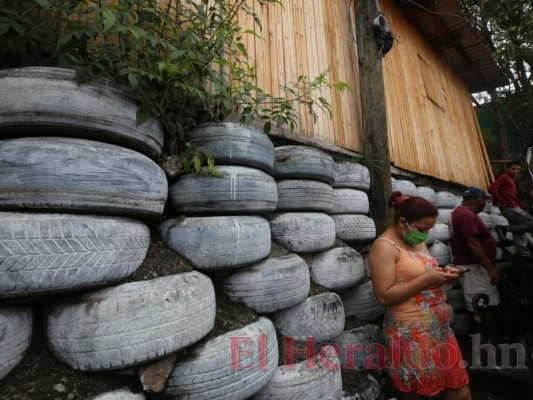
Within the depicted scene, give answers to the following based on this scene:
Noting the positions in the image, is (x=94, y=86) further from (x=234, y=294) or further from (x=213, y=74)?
(x=234, y=294)

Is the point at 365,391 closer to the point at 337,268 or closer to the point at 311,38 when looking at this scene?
the point at 337,268

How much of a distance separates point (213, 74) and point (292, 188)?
93 centimetres

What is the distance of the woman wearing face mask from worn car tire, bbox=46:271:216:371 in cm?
142

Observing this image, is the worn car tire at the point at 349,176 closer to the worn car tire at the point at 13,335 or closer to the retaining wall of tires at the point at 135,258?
the retaining wall of tires at the point at 135,258

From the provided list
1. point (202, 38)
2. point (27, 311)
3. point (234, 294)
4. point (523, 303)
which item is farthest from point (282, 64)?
point (523, 303)

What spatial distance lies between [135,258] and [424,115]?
541 centimetres

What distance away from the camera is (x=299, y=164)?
6.96 feet

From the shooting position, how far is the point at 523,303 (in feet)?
11.5

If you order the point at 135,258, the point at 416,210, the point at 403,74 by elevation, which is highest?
the point at 403,74

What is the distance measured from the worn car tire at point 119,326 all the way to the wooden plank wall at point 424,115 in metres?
3.52

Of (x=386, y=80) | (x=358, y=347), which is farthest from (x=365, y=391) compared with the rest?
(x=386, y=80)

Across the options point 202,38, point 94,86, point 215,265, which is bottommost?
point 215,265

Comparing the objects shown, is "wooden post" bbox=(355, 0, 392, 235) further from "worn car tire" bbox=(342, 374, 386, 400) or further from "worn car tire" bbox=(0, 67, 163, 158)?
"worn car tire" bbox=(0, 67, 163, 158)

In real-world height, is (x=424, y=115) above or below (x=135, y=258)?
above
